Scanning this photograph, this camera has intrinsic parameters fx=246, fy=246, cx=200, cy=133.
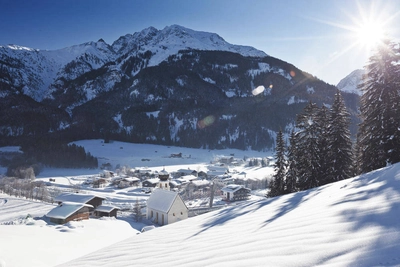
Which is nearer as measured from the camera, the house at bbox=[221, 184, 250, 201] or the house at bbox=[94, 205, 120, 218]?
the house at bbox=[94, 205, 120, 218]

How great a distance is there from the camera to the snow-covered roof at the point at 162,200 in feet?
100

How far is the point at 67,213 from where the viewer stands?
1013 inches

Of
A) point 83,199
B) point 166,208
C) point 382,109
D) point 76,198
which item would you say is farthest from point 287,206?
point 76,198

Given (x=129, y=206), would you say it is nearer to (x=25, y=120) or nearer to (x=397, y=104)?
(x=397, y=104)

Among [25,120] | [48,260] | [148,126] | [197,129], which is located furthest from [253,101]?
[48,260]

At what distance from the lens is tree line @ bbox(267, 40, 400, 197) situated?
1387 centimetres

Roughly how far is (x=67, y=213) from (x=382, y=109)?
94.0 feet

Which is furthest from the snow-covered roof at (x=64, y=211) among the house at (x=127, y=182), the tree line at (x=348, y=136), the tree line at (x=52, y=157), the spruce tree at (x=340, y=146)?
the tree line at (x=52, y=157)

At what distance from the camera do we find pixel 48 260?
11.1 metres

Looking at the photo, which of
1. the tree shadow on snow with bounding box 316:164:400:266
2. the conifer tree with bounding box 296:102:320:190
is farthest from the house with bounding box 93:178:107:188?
the tree shadow on snow with bounding box 316:164:400:266

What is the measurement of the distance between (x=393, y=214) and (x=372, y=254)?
1.34 meters

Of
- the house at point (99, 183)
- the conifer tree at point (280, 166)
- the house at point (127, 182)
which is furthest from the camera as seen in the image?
the house at point (127, 182)

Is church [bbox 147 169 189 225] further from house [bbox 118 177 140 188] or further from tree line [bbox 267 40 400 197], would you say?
house [bbox 118 177 140 188]

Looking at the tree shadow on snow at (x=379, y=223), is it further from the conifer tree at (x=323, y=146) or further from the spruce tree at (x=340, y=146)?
the conifer tree at (x=323, y=146)
